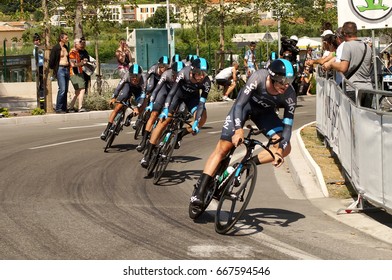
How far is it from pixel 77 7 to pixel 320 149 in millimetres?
14111

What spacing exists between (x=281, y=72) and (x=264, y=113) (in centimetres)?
87

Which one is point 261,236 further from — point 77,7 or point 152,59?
point 152,59

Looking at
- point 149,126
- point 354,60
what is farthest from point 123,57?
point 354,60

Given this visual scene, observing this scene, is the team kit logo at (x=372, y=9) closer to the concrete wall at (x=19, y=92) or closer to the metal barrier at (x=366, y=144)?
the metal barrier at (x=366, y=144)

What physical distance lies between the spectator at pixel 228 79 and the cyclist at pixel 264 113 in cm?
2126

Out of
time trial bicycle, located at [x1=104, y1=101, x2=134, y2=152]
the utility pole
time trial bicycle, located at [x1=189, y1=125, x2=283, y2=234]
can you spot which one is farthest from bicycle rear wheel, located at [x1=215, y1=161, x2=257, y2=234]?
the utility pole

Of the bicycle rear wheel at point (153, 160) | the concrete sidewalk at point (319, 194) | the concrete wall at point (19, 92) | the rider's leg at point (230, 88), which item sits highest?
the bicycle rear wheel at point (153, 160)

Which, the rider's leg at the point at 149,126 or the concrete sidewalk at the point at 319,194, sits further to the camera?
the rider's leg at the point at 149,126

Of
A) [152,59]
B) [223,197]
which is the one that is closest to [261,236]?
[223,197]

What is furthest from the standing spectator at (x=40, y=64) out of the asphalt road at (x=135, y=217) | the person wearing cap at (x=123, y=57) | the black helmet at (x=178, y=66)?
the black helmet at (x=178, y=66)

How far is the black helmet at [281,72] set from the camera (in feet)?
32.7

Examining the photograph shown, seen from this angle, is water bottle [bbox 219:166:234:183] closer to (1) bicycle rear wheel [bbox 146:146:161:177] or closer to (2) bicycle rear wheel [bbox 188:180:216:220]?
(2) bicycle rear wheel [bbox 188:180:216:220]

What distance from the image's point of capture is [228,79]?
106 feet

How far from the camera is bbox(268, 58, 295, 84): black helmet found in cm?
998
